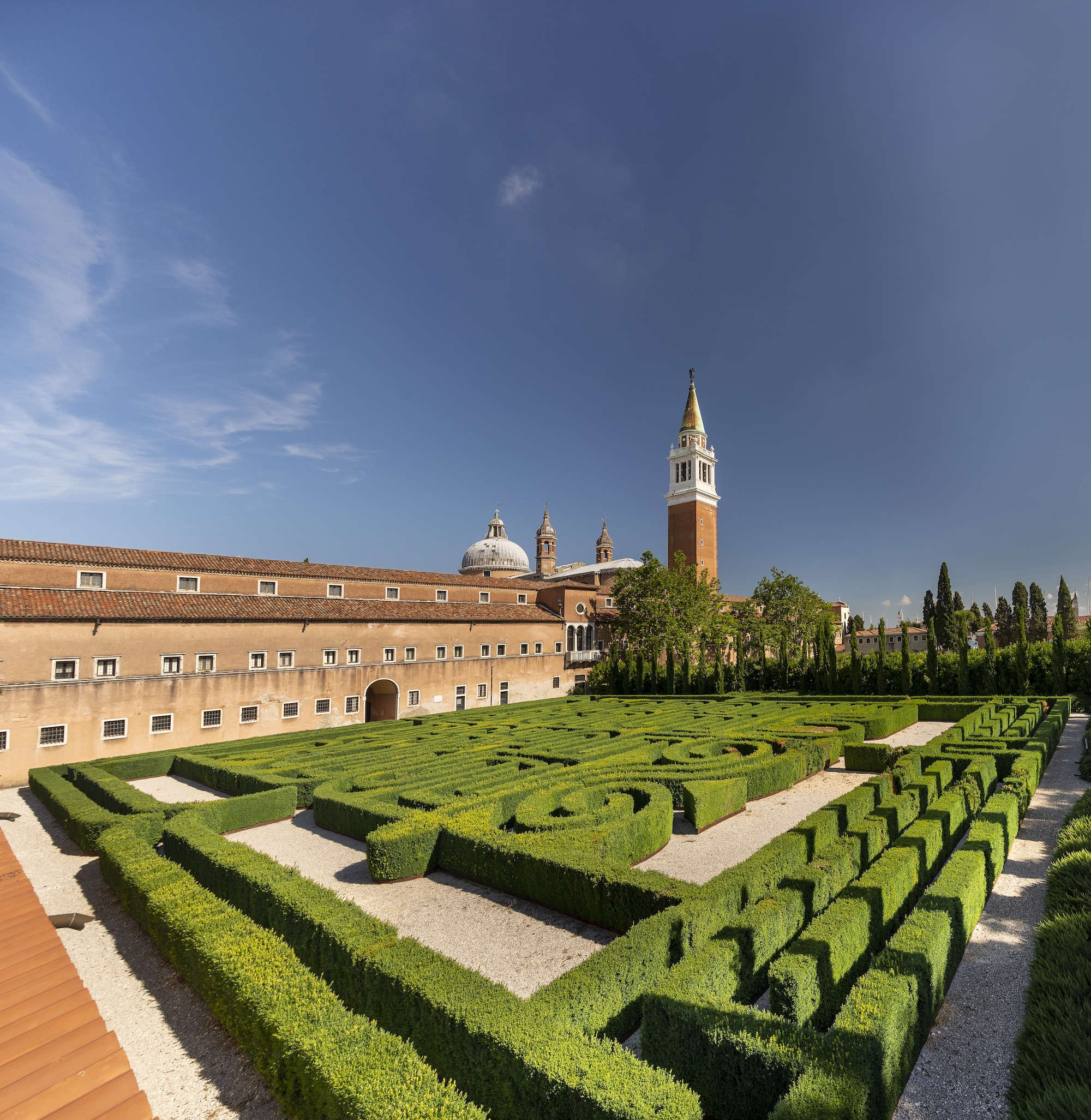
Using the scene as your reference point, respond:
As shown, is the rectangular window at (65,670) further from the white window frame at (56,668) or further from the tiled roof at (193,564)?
the tiled roof at (193,564)

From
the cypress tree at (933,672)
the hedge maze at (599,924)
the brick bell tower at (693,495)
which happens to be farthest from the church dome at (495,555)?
the hedge maze at (599,924)

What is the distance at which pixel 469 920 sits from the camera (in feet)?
35.7

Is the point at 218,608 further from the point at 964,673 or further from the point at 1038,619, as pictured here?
the point at 1038,619

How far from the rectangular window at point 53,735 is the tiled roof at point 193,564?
31.5 feet

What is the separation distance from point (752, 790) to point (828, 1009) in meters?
10.6

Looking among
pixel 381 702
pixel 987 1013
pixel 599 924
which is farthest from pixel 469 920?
pixel 381 702

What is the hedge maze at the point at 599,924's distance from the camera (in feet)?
19.1

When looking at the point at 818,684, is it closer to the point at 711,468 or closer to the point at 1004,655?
the point at 1004,655

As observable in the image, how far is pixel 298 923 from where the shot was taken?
8.98 meters

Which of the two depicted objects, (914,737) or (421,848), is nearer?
(421,848)

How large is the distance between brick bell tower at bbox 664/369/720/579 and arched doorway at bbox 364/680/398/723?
1494 inches

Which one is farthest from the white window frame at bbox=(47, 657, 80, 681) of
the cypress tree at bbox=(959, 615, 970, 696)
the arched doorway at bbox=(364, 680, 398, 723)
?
the cypress tree at bbox=(959, 615, 970, 696)

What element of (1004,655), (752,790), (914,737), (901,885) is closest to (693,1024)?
(901,885)

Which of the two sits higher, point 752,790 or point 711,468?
point 711,468
